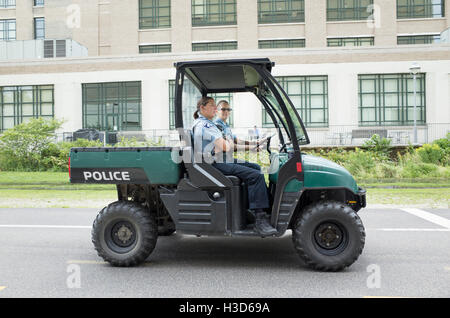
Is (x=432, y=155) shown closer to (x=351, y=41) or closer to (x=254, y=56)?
(x=254, y=56)

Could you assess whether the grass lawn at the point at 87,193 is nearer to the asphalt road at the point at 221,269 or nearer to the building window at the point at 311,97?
the asphalt road at the point at 221,269

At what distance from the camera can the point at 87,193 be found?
14281 millimetres

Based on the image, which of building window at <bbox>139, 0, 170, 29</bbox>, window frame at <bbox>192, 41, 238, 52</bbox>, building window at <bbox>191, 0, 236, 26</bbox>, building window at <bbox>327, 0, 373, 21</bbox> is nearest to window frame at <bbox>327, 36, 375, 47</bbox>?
building window at <bbox>327, 0, 373, 21</bbox>

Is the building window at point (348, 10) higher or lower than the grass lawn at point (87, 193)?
higher

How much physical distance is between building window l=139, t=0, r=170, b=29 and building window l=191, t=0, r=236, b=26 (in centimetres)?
266

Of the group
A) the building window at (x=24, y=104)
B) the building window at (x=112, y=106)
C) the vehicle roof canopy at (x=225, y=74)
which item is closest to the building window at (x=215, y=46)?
the building window at (x=112, y=106)

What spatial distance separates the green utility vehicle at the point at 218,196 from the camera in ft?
16.0

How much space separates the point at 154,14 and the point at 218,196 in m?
37.2

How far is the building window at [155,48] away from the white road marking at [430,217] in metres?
32.3

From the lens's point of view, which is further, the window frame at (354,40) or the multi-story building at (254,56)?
the window frame at (354,40)

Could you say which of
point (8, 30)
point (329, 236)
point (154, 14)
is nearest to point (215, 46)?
point (154, 14)

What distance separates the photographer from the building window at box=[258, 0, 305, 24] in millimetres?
37438

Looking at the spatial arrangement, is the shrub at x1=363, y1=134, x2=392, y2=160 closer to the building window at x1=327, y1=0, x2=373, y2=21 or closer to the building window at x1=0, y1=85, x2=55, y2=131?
the building window at x1=327, y1=0, x2=373, y2=21
